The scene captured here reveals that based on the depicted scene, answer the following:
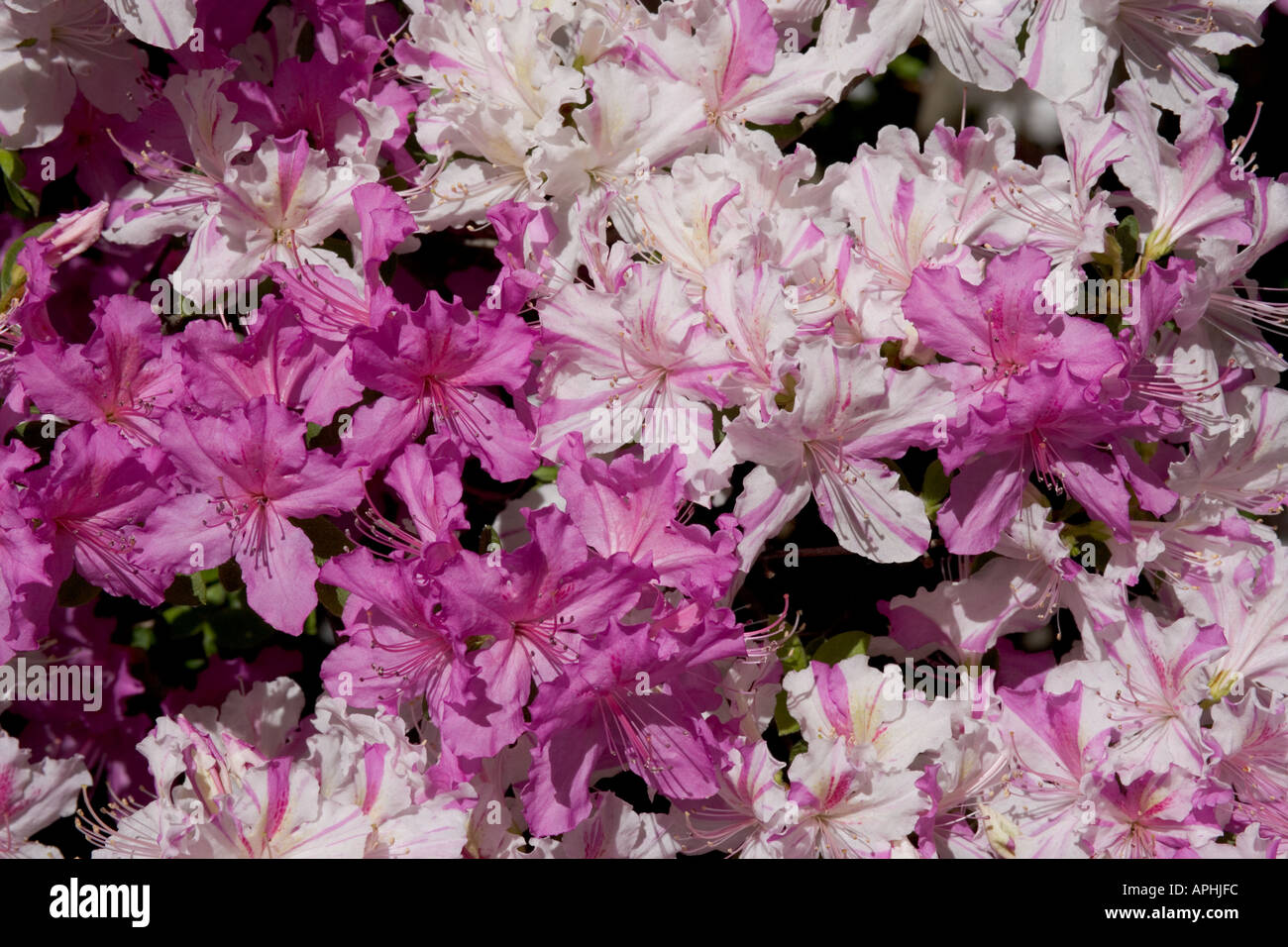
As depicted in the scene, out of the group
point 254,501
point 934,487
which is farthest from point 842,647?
point 254,501

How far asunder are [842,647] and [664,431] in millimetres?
369

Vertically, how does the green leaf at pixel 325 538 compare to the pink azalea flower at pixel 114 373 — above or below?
below

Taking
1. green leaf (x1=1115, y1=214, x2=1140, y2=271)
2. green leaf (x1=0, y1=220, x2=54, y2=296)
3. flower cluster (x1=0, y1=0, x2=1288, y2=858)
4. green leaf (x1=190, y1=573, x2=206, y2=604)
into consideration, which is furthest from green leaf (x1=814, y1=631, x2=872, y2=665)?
green leaf (x1=0, y1=220, x2=54, y2=296)

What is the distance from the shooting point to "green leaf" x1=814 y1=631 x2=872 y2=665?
1.52 m

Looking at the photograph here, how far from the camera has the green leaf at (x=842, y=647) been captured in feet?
4.98

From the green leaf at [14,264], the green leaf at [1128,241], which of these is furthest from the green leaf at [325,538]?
the green leaf at [1128,241]

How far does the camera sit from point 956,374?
1353 mm

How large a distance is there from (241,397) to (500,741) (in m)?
0.49

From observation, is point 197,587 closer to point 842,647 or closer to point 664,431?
point 664,431

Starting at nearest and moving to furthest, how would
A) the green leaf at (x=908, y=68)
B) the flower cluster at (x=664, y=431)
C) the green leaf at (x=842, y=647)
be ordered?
the flower cluster at (x=664, y=431) → the green leaf at (x=842, y=647) → the green leaf at (x=908, y=68)

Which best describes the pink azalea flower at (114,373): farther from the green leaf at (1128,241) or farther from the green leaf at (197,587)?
the green leaf at (1128,241)

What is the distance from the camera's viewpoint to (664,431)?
139 centimetres

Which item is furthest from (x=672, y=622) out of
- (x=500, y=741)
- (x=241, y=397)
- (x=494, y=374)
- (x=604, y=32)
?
(x=604, y=32)

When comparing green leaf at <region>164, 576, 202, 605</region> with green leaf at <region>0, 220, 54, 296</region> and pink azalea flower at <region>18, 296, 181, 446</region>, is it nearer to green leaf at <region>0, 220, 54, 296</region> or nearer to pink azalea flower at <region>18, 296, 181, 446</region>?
pink azalea flower at <region>18, 296, 181, 446</region>
